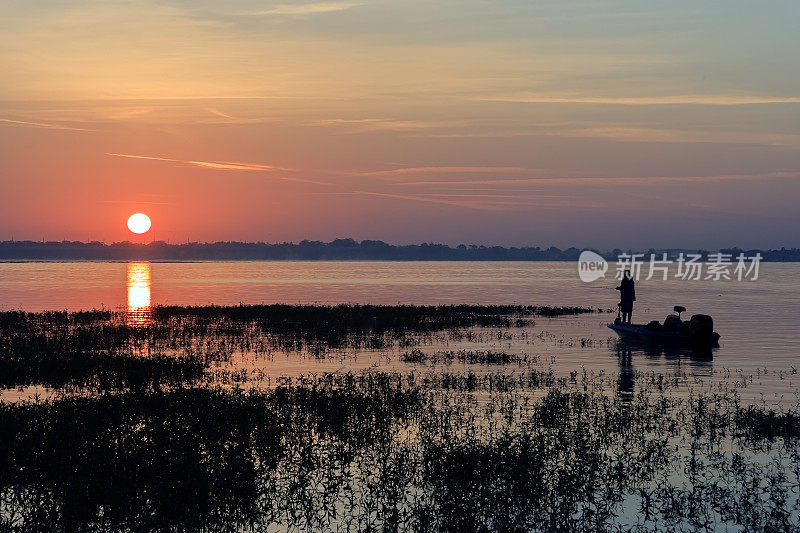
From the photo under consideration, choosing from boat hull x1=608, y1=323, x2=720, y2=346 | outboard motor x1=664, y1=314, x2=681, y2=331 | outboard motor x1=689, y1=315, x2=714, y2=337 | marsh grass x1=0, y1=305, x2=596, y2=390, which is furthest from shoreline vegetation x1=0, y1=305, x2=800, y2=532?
outboard motor x1=664, y1=314, x2=681, y2=331

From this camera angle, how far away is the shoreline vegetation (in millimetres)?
11641

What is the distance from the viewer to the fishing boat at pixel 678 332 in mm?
32250

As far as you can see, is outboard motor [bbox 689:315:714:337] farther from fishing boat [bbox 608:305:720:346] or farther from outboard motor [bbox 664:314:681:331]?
outboard motor [bbox 664:314:681:331]

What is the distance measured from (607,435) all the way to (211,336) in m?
24.9

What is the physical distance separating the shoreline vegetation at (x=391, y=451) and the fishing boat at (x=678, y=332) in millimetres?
6912

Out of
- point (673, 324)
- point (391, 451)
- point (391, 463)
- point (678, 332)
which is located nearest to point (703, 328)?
point (678, 332)

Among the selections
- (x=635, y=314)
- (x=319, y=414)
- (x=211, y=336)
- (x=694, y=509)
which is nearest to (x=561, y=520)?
(x=694, y=509)

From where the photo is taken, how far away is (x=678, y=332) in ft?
111

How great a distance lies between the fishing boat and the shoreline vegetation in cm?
691

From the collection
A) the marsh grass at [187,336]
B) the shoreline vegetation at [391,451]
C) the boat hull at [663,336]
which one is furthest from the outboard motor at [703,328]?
the marsh grass at [187,336]

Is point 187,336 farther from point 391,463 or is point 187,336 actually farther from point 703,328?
point 391,463

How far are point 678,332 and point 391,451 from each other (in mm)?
21577

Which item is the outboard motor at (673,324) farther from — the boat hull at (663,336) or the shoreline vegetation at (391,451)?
the shoreline vegetation at (391,451)

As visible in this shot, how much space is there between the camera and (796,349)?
108 feet
